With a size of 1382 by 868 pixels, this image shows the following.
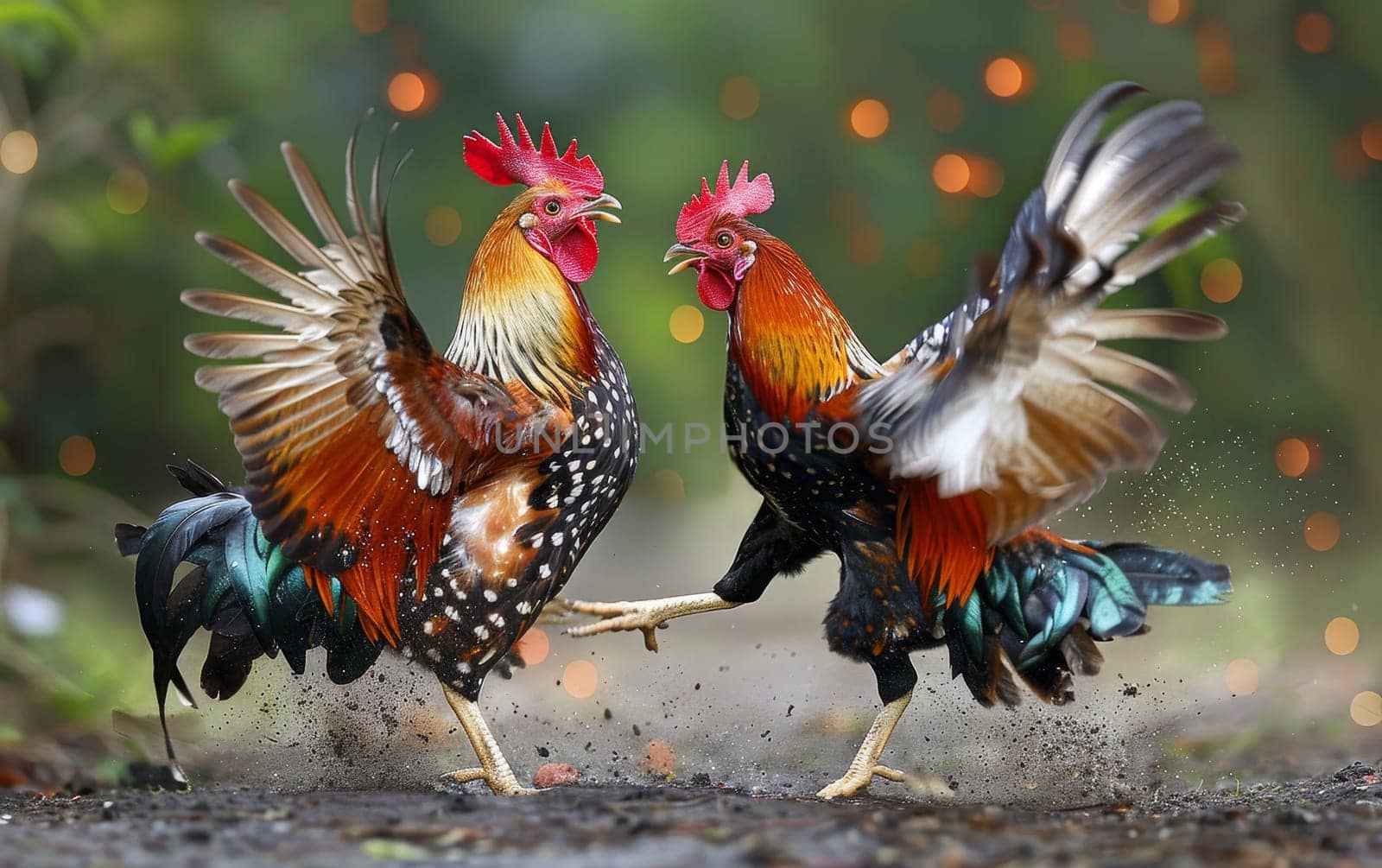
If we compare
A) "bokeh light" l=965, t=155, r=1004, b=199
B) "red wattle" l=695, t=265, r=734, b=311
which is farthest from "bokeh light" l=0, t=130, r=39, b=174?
"bokeh light" l=965, t=155, r=1004, b=199

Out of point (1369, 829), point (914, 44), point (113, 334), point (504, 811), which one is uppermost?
point (914, 44)

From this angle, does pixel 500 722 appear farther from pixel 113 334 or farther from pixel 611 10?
pixel 611 10

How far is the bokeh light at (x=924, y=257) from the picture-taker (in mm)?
6191

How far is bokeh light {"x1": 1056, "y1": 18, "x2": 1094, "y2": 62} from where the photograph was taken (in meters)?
6.04

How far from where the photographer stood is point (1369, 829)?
2.77 meters

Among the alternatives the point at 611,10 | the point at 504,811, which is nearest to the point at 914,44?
the point at 611,10

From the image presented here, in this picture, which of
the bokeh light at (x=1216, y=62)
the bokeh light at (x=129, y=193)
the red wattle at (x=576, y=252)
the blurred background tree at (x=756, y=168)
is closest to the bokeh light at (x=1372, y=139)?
the blurred background tree at (x=756, y=168)

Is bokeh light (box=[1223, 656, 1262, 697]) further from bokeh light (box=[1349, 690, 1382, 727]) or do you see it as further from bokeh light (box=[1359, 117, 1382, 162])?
bokeh light (box=[1359, 117, 1382, 162])

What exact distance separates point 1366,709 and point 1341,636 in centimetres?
98

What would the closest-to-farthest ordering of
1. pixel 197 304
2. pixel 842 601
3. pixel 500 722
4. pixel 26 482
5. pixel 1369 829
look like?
pixel 1369 829
pixel 197 304
pixel 842 601
pixel 500 722
pixel 26 482

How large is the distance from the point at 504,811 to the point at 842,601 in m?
1.14

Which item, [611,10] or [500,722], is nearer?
[500,722]

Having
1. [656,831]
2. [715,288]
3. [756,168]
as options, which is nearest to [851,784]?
[656,831]

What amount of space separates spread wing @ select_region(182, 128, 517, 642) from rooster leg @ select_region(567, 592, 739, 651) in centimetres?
81
